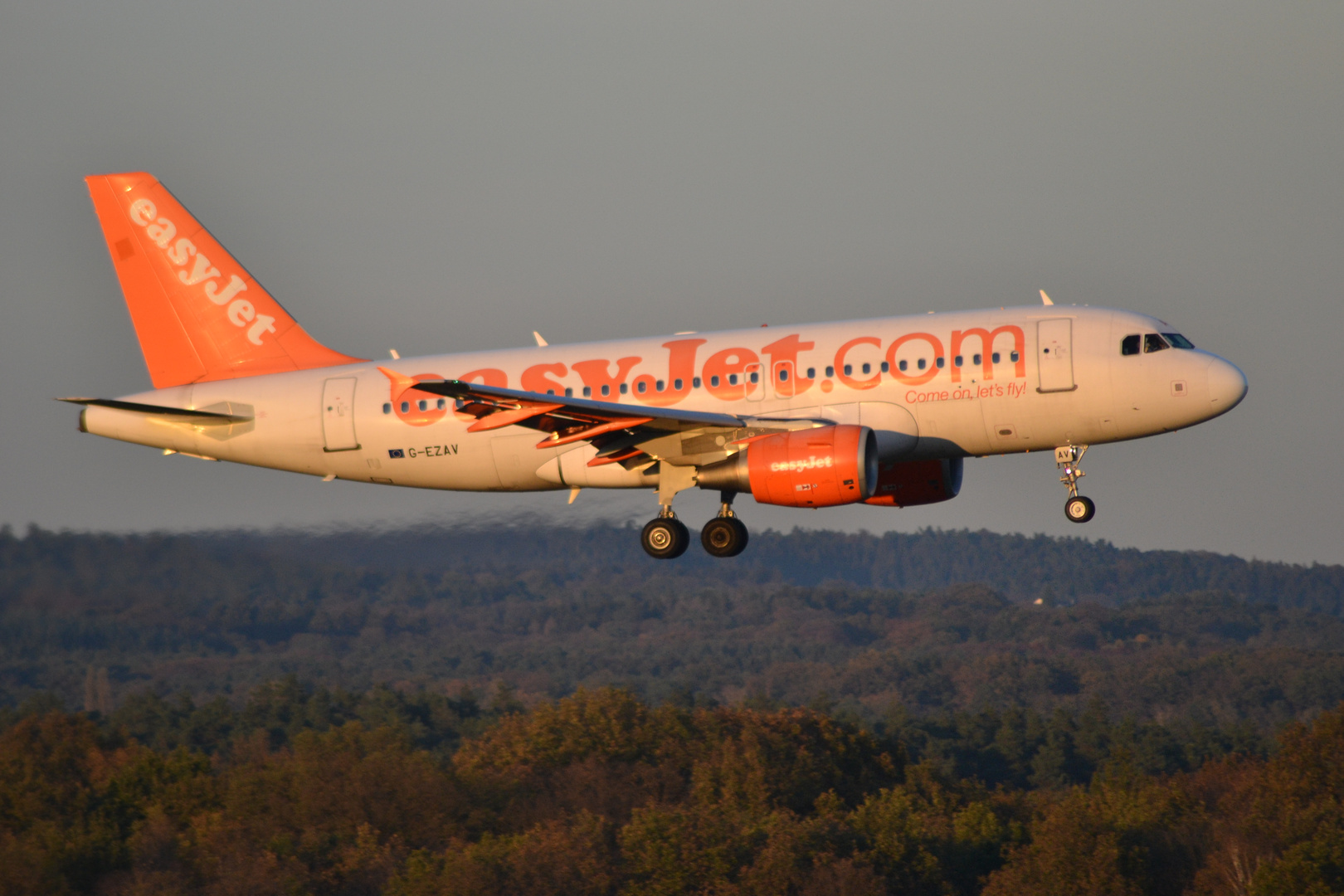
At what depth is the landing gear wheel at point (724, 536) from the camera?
1340 inches

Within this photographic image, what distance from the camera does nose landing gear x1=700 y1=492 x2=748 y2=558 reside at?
34031 mm

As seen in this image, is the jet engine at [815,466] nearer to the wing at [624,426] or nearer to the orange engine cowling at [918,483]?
the wing at [624,426]

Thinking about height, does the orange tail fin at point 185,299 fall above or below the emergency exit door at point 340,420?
above

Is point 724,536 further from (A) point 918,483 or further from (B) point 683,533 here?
(A) point 918,483

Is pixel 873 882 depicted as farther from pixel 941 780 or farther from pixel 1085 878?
pixel 941 780

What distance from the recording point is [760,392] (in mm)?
33094

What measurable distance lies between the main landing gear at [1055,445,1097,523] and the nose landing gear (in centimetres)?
709

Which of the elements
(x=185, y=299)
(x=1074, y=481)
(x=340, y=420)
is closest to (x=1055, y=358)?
(x=1074, y=481)

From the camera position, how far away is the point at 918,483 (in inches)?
1389

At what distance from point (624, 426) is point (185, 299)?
1377 cm

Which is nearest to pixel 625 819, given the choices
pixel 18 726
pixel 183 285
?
pixel 18 726

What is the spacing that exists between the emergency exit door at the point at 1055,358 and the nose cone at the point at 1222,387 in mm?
2884

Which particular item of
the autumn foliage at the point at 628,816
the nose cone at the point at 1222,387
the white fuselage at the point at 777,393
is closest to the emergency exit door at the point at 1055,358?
the white fuselage at the point at 777,393

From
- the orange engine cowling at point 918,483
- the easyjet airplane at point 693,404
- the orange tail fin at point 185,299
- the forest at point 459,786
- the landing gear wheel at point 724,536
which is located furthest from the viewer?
the forest at point 459,786
